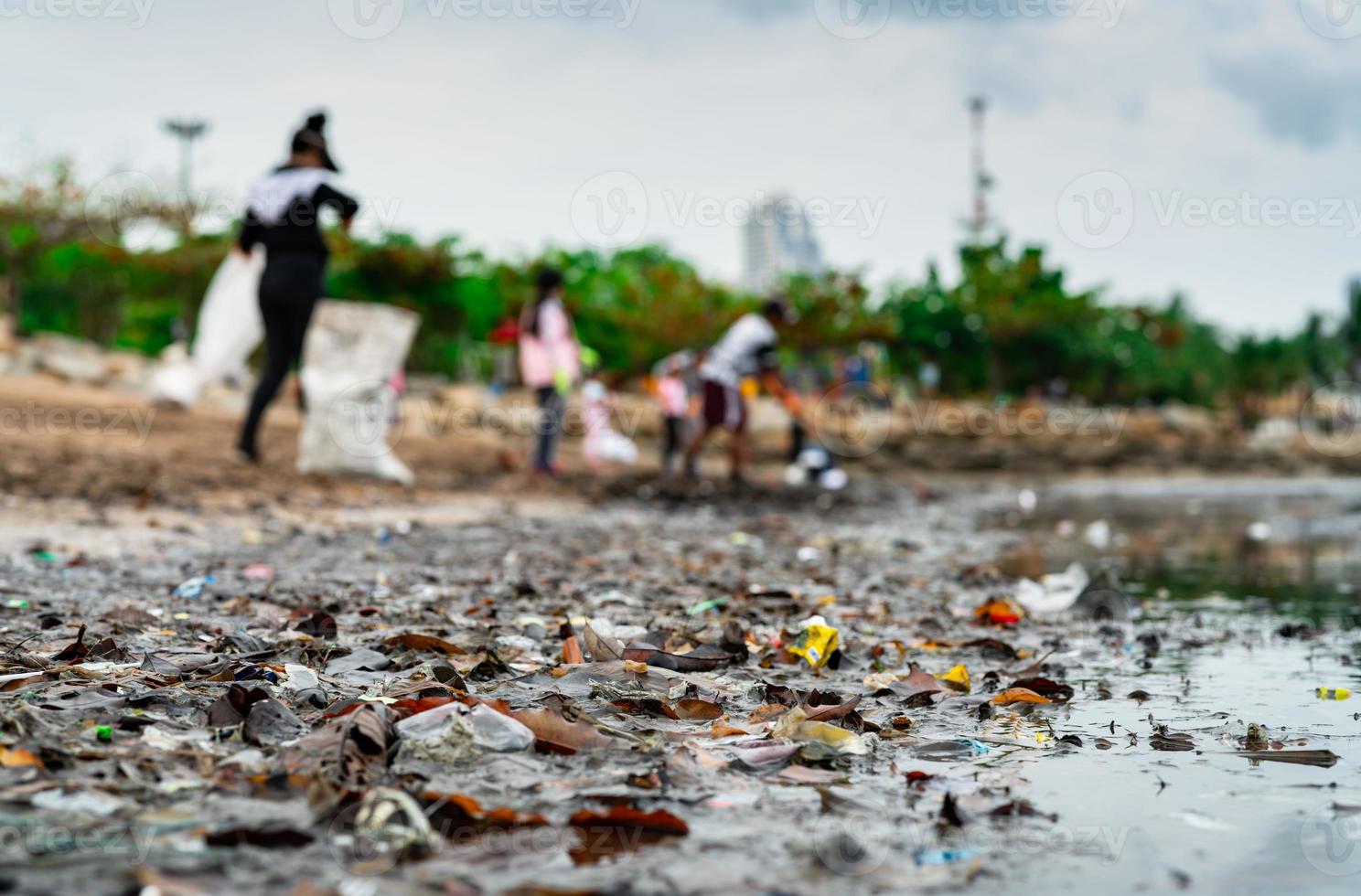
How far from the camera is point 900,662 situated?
11.6 feet

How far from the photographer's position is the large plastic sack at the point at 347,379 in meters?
9.26

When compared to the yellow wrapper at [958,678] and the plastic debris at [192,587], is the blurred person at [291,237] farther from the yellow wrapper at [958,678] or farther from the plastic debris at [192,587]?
the yellow wrapper at [958,678]

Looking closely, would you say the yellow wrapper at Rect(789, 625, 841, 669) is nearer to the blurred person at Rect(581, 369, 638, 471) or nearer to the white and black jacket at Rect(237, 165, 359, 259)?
the white and black jacket at Rect(237, 165, 359, 259)

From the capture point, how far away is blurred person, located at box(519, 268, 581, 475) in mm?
10961

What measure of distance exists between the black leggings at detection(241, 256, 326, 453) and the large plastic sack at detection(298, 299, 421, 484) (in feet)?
3.77

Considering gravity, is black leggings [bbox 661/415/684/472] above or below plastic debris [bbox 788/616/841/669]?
above

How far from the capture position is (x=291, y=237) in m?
7.76

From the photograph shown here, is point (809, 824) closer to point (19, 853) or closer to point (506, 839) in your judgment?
point (506, 839)

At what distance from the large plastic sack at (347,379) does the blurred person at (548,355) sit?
5.59ft

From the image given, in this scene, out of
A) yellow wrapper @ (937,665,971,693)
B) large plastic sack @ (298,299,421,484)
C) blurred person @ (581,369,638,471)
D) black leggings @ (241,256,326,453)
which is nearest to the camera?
yellow wrapper @ (937,665,971,693)

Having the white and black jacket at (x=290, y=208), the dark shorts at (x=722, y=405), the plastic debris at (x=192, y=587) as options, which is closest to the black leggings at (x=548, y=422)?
the dark shorts at (x=722, y=405)

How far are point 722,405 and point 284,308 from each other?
15.6 feet

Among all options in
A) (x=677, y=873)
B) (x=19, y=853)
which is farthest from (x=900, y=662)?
(x=19, y=853)

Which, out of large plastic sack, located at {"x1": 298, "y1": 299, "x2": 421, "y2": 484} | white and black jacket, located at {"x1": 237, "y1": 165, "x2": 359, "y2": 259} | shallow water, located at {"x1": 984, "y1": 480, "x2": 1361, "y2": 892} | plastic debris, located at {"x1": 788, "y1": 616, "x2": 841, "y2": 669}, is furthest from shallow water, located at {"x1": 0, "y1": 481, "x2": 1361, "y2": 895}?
large plastic sack, located at {"x1": 298, "y1": 299, "x2": 421, "y2": 484}
